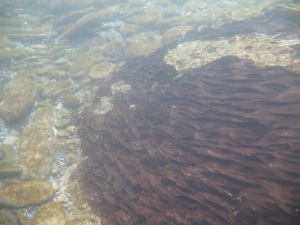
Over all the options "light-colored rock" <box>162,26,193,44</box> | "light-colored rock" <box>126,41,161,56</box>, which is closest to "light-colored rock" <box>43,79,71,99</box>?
"light-colored rock" <box>126,41,161,56</box>

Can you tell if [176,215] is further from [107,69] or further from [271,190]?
[107,69]

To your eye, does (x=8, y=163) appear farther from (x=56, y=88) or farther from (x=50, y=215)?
(x=56, y=88)

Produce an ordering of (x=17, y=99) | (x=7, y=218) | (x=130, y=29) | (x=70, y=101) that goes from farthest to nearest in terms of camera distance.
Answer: (x=130, y=29), (x=70, y=101), (x=17, y=99), (x=7, y=218)

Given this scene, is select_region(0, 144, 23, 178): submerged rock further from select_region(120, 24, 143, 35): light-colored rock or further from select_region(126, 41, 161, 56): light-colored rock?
select_region(120, 24, 143, 35): light-colored rock

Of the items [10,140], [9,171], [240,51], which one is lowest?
[10,140]

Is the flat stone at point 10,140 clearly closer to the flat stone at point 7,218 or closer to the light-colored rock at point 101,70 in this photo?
the flat stone at point 7,218

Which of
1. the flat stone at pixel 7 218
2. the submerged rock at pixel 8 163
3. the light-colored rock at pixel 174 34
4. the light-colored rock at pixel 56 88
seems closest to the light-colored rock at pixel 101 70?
the light-colored rock at pixel 56 88

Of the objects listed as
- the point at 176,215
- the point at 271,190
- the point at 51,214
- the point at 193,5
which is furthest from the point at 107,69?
the point at 193,5

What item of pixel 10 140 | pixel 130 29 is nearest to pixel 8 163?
pixel 10 140
